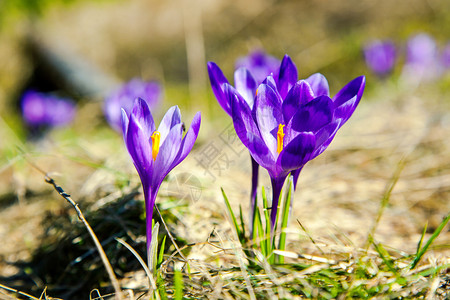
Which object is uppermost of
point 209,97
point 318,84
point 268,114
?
point 209,97

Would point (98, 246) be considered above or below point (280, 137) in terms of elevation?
below

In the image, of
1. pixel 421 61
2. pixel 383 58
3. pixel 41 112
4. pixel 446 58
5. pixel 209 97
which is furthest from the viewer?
pixel 209 97

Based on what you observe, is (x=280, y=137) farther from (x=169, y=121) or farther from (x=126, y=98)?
(x=126, y=98)

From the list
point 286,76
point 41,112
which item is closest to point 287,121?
point 286,76

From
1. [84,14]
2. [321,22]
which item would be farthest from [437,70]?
[84,14]

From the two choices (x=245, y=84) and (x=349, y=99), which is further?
(x=245, y=84)

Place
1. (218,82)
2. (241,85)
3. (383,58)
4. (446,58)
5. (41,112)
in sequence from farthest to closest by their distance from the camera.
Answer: (446,58), (383,58), (41,112), (241,85), (218,82)

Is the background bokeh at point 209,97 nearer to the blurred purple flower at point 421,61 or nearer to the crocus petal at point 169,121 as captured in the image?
the blurred purple flower at point 421,61
